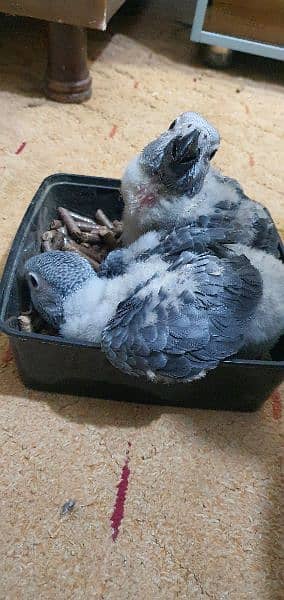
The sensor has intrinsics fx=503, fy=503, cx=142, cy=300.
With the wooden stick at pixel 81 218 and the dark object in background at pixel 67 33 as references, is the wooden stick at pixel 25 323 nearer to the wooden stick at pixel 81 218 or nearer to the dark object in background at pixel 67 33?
the wooden stick at pixel 81 218

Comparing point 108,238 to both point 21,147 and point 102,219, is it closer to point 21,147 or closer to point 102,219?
point 102,219

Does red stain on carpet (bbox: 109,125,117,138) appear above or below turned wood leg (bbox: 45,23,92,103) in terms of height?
below

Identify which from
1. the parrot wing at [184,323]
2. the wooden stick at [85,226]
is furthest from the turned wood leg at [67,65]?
the parrot wing at [184,323]

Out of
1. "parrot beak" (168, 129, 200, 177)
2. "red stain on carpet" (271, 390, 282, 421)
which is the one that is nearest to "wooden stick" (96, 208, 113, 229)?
"parrot beak" (168, 129, 200, 177)

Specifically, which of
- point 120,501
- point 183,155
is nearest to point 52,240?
Answer: point 183,155

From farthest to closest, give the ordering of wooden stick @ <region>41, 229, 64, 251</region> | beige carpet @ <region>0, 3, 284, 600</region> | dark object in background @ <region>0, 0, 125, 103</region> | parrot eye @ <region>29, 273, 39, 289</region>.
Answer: dark object in background @ <region>0, 0, 125, 103</region> < wooden stick @ <region>41, 229, 64, 251</region> < parrot eye @ <region>29, 273, 39, 289</region> < beige carpet @ <region>0, 3, 284, 600</region>

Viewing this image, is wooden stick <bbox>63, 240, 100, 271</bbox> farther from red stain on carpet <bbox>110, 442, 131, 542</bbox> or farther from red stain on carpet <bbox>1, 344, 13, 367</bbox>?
red stain on carpet <bbox>110, 442, 131, 542</bbox>
